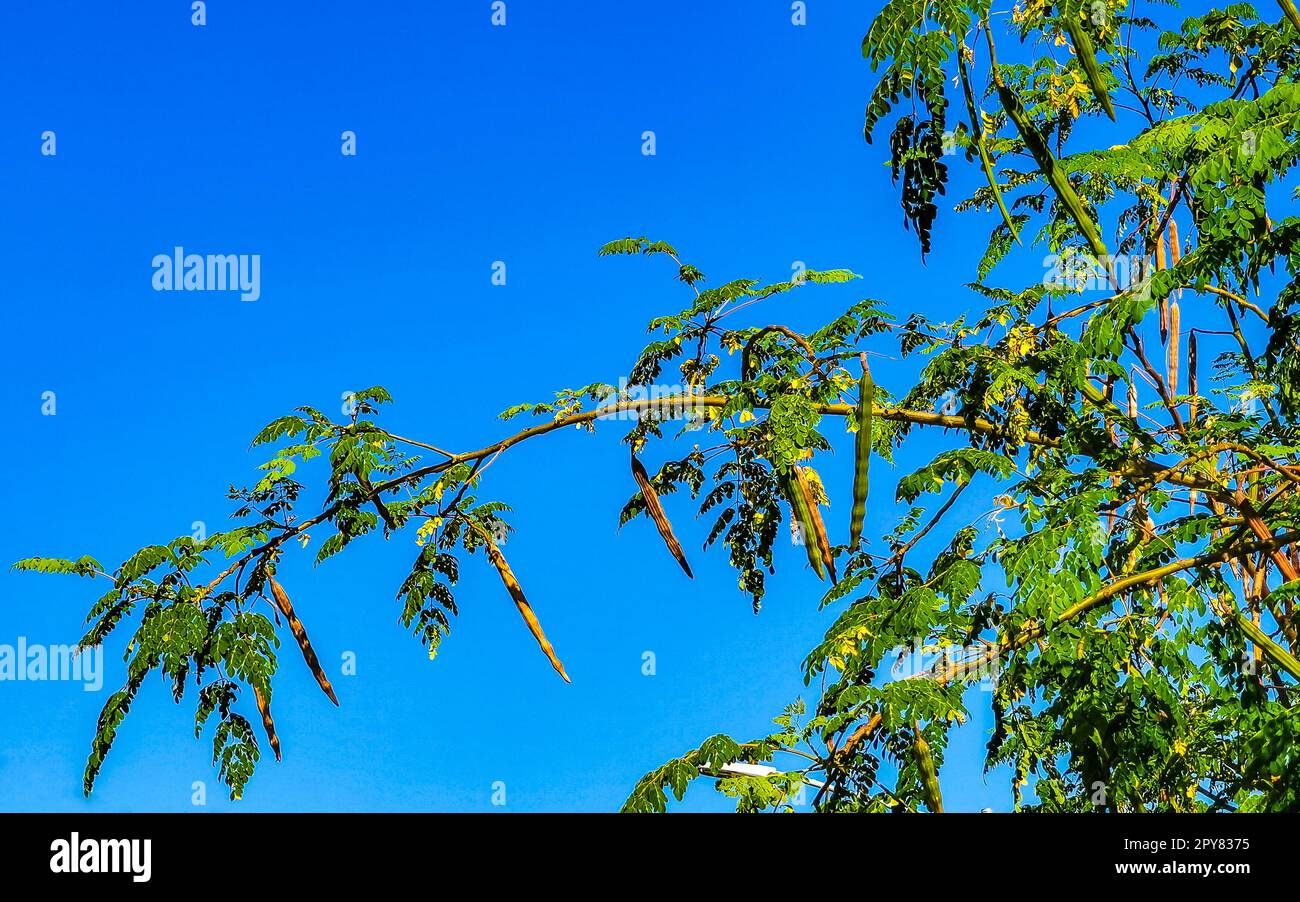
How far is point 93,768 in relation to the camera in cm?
461

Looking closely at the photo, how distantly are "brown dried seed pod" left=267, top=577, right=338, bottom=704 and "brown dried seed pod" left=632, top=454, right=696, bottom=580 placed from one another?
4.69 feet

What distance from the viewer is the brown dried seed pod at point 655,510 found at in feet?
17.5

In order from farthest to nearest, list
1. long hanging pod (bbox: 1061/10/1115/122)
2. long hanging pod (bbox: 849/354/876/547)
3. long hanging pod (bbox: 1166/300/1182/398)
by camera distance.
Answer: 1. long hanging pod (bbox: 1166/300/1182/398)
2. long hanging pod (bbox: 849/354/876/547)
3. long hanging pod (bbox: 1061/10/1115/122)

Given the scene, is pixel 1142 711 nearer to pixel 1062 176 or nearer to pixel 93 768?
pixel 1062 176

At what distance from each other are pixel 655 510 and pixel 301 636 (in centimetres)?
148

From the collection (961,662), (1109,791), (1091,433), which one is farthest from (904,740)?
(1091,433)

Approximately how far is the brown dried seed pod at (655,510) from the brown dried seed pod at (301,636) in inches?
56.2

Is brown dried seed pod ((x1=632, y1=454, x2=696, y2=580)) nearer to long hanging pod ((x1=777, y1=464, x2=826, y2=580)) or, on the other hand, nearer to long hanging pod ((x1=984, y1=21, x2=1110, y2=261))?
long hanging pod ((x1=777, y1=464, x2=826, y2=580))

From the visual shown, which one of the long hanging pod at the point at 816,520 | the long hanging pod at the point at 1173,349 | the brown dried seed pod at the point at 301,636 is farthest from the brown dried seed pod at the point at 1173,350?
the brown dried seed pod at the point at 301,636

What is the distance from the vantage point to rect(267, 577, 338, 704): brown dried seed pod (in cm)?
510

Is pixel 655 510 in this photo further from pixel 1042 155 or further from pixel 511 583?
pixel 1042 155

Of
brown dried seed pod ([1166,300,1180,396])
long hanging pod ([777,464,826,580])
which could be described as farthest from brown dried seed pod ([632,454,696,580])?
brown dried seed pod ([1166,300,1180,396])

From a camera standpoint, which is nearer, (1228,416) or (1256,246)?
(1256,246)
